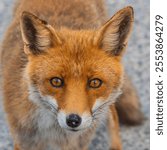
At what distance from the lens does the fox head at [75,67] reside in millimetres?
3758

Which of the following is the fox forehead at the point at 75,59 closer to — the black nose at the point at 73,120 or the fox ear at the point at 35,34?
the fox ear at the point at 35,34

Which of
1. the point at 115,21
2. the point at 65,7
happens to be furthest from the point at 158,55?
the point at 115,21

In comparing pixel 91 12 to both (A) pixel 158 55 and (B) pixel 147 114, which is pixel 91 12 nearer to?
(A) pixel 158 55

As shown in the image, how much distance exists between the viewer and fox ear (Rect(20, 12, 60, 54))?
390 cm

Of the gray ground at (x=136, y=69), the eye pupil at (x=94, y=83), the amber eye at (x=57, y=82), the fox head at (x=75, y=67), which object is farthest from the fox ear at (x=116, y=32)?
the gray ground at (x=136, y=69)

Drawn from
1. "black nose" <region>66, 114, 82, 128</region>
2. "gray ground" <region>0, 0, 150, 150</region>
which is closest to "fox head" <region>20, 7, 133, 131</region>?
"black nose" <region>66, 114, 82, 128</region>

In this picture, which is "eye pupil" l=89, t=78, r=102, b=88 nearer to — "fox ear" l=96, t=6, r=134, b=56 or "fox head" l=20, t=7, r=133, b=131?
"fox head" l=20, t=7, r=133, b=131

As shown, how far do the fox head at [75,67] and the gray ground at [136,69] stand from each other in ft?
5.44

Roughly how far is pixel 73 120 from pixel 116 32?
0.86m

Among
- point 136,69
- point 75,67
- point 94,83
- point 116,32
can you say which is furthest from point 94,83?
point 136,69

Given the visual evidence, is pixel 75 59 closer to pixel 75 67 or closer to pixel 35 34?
pixel 75 67

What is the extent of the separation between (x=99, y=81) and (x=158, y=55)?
182 cm

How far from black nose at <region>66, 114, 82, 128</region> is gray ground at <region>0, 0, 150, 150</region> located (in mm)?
1970

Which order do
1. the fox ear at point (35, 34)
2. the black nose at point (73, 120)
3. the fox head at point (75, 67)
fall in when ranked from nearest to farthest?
the black nose at point (73, 120) → the fox head at point (75, 67) → the fox ear at point (35, 34)
